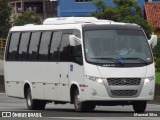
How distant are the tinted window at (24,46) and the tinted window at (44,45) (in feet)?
4.11

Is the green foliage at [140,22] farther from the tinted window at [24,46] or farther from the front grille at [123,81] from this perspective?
the front grille at [123,81]

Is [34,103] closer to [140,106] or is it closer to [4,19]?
[140,106]

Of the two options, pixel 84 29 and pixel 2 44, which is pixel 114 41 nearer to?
pixel 84 29

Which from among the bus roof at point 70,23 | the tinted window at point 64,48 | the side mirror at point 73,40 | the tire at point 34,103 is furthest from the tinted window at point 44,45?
the side mirror at point 73,40

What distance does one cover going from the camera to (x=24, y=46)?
99.6 ft

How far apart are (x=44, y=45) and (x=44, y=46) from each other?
36mm

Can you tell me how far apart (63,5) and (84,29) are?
207ft

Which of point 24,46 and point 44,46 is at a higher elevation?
point 44,46

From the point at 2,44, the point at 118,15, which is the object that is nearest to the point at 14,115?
the point at 118,15

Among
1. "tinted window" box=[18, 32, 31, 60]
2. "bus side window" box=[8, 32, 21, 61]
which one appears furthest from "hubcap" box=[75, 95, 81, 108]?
"bus side window" box=[8, 32, 21, 61]

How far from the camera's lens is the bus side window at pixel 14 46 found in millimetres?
31105

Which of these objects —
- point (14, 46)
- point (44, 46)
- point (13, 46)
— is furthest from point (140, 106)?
point (13, 46)

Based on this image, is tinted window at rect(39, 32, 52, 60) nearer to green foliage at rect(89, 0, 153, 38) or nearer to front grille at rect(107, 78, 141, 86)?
front grille at rect(107, 78, 141, 86)

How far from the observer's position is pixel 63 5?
8906 cm
